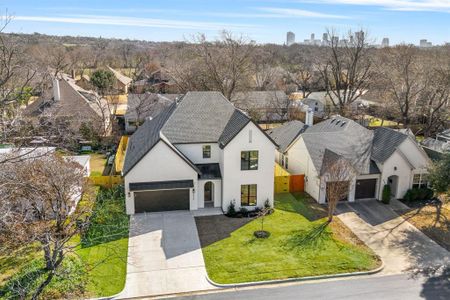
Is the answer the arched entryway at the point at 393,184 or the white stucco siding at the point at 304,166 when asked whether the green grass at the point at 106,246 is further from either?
the arched entryway at the point at 393,184

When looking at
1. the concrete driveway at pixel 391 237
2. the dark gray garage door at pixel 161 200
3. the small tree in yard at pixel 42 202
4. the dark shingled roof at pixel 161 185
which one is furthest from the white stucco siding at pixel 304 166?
the small tree in yard at pixel 42 202

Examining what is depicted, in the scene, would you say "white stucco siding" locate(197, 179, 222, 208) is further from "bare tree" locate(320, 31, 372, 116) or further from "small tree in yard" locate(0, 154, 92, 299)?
"bare tree" locate(320, 31, 372, 116)

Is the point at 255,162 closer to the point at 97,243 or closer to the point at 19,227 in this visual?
the point at 97,243

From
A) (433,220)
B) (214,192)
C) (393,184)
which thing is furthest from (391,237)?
(214,192)

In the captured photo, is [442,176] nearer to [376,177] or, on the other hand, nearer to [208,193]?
[376,177]

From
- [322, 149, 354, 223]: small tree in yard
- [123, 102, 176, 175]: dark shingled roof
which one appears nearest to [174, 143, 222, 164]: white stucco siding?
[123, 102, 176, 175]: dark shingled roof

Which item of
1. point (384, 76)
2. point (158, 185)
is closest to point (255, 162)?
point (158, 185)
